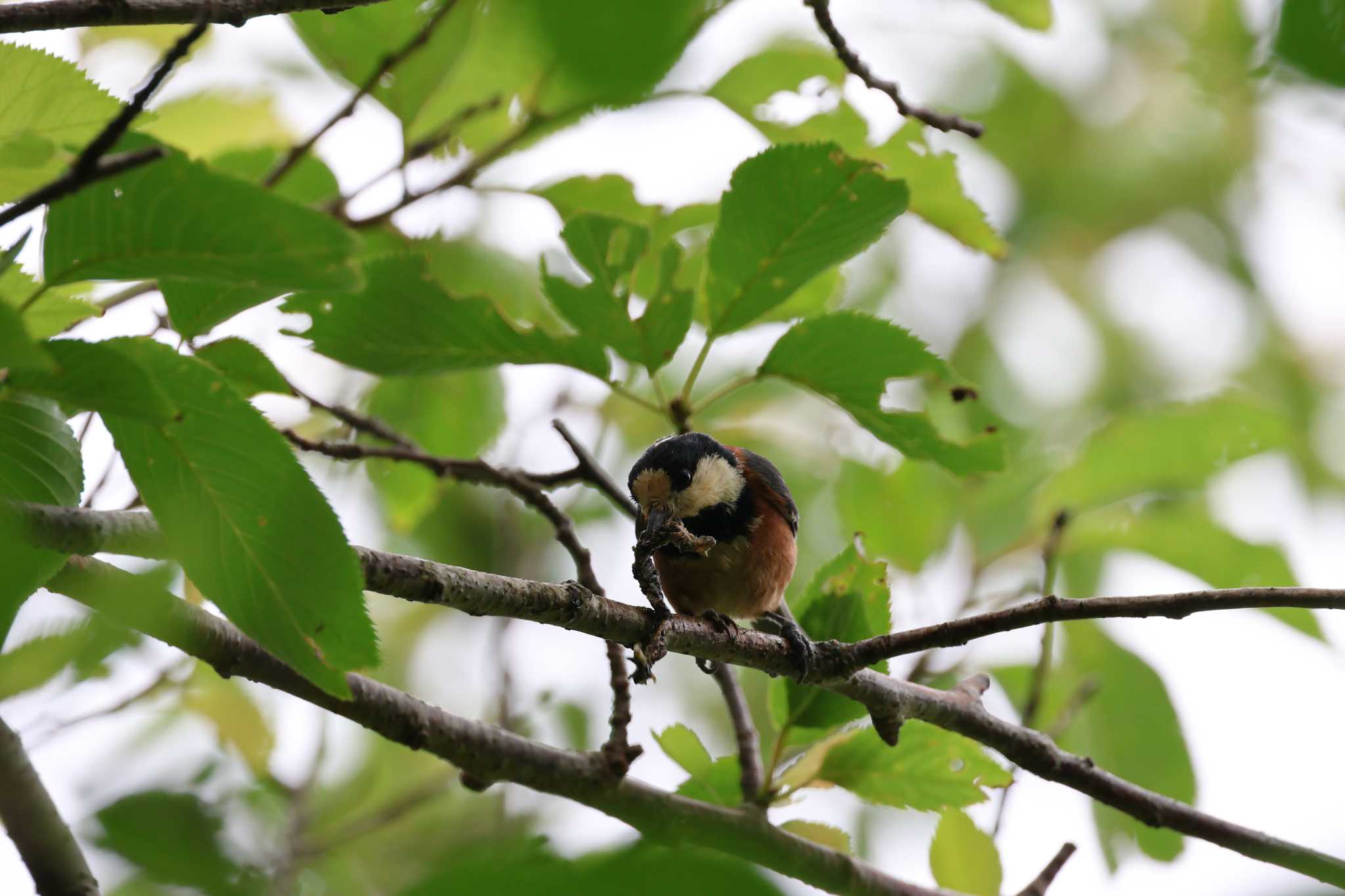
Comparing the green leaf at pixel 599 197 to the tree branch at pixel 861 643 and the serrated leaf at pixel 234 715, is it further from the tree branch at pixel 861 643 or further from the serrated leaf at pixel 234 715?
the serrated leaf at pixel 234 715

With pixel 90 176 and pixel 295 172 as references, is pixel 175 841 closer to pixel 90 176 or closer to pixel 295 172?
pixel 90 176

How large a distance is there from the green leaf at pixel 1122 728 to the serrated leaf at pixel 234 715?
2.17 meters

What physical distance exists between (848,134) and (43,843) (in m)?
2.15

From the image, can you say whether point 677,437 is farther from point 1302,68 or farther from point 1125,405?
point 1125,405

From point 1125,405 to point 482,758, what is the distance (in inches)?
207

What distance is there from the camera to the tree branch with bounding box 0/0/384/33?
53.3 inches

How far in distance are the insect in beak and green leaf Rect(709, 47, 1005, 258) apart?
0.96 metres

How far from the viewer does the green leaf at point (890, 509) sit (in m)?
3.46

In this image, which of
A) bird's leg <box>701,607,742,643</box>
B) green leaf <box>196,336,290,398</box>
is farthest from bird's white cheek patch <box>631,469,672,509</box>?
green leaf <box>196,336,290,398</box>

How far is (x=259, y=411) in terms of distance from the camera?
1.46 meters

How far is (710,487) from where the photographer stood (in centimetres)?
357

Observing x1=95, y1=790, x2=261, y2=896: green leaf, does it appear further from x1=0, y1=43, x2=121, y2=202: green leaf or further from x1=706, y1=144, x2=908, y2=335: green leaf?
x1=706, y1=144, x2=908, y2=335: green leaf

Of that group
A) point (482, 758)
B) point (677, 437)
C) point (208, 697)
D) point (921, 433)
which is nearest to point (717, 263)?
point (921, 433)

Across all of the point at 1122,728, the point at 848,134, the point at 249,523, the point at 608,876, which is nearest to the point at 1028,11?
the point at 848,134
